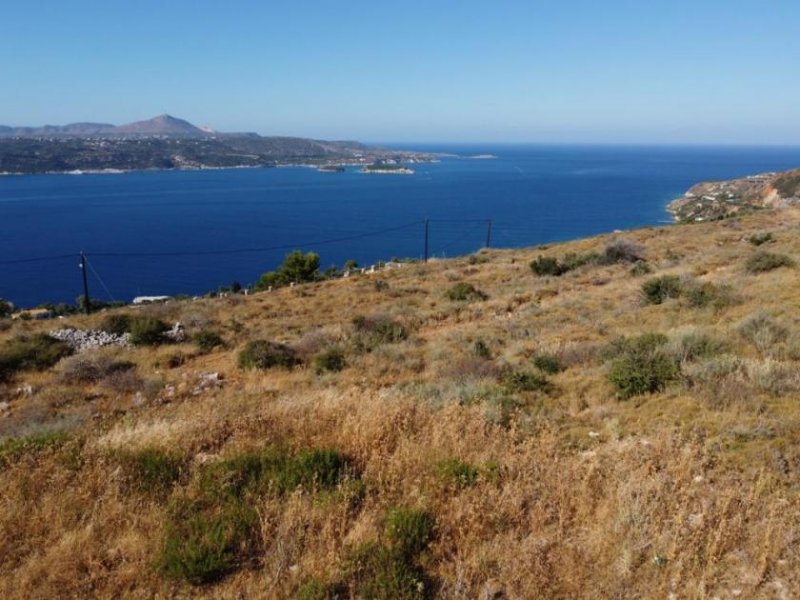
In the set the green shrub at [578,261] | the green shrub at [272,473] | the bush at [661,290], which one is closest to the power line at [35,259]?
the green shrub at [578,261]

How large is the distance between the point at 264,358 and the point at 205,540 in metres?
7.98

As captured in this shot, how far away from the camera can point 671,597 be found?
9.95 ft

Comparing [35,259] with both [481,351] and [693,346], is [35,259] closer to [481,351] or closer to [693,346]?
[481,351]

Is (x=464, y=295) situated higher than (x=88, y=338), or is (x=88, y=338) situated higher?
(x=464, y=295)

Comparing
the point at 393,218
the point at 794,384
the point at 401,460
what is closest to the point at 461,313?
the point at 794,384

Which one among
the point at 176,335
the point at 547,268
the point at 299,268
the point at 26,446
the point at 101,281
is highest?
the point at 26,446

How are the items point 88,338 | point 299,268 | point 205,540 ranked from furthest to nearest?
point 299,268 → point 88,338 → point 205,540

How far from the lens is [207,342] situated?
14.0m

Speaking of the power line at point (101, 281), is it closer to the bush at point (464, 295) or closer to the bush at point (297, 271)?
the bush at point (297, 271)

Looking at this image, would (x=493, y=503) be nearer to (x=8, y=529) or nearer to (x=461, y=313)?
(x=8, y=529)

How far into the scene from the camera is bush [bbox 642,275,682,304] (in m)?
13.2

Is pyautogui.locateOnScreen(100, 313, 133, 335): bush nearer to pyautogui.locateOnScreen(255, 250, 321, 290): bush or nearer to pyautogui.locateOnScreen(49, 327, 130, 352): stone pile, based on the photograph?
pyautogui.locateOnScreen(49, 327, 130, 352): stone pile

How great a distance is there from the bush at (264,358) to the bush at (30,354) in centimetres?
525

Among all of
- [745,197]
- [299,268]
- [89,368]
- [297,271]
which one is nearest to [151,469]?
[89,368]
